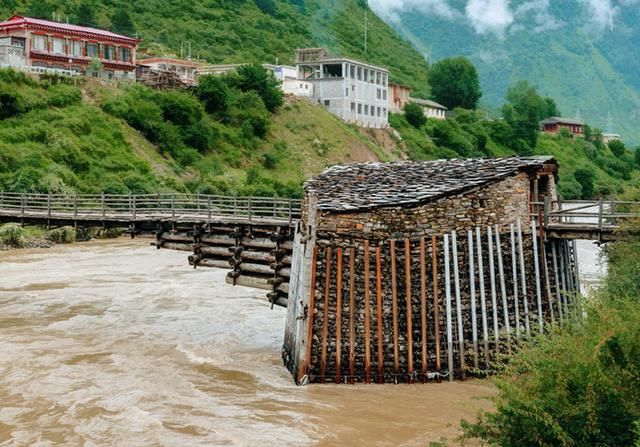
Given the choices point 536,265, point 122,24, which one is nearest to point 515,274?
point 536,265

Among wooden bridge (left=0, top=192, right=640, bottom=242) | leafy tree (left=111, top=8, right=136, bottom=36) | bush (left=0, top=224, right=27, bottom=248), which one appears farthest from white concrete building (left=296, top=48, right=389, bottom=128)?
wooden bridge (left=0, top=192, right=640, bottom=242)

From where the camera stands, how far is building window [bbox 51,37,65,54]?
232ft

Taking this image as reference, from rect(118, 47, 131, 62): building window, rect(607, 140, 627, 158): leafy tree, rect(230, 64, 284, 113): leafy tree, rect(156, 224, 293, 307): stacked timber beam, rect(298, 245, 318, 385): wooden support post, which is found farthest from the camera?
rect(607, 140, 627, 158): leafy tree

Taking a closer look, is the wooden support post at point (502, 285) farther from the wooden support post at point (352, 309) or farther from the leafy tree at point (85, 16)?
the leafy tree at point (85, 16)

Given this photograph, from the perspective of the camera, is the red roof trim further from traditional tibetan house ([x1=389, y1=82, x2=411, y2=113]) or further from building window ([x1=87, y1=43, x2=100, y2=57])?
traditional tibetan house ([x1=389, y1=82, x2=411, y2=113])

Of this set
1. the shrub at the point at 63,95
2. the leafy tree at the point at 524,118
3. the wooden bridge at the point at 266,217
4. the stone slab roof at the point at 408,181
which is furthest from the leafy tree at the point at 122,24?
the stone slab roof at the point at 408,181

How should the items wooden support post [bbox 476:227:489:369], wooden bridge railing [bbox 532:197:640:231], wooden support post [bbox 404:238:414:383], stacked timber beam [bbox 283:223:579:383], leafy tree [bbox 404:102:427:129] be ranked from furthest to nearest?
leafy tree [bbox 404:102:427:129] < wooden bridge railing [bbox 532:197:640:231] < wooden support post [bbox 476:227:489:369] < wooden support post [bbox 404:238:414:383] < stacked timber beam [bbox 283:223:579:383]

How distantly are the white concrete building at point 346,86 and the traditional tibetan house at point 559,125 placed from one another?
4267 centimetres

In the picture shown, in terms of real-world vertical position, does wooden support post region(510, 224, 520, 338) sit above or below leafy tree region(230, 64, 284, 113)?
below

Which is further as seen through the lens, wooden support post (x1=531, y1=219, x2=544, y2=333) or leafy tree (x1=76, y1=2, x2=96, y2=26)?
leafy tree (x1=76, y1=2, x2=96, y2=26)

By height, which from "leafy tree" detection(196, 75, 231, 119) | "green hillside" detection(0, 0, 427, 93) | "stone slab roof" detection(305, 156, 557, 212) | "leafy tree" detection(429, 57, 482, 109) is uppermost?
"green hillside" detection(0, 0, 427, 93)

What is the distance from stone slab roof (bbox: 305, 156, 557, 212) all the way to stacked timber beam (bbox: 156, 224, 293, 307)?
251cm

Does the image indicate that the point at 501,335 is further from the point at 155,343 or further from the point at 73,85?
the point at 73,85

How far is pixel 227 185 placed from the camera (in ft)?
206
